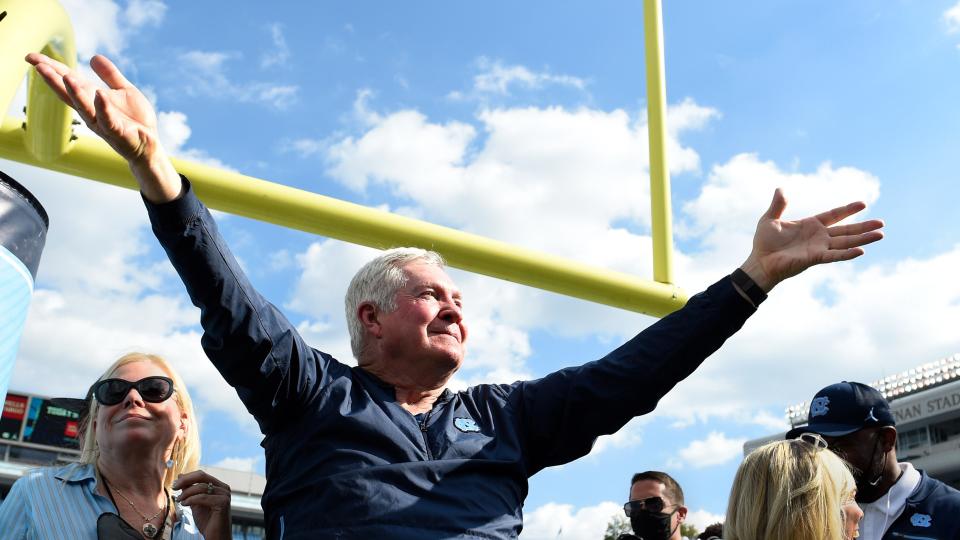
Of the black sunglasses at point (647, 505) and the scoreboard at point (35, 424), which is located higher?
the scoreboard at point (35, 424)

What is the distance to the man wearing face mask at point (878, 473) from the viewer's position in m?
2.37

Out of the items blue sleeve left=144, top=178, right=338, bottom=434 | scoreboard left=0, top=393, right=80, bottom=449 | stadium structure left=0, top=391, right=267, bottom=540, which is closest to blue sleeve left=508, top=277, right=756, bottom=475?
blue sleeve left=144, top=178, right=338, bottom=434

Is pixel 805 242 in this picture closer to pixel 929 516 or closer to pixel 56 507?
pixel 929 516

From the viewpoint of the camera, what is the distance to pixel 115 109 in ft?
4.49

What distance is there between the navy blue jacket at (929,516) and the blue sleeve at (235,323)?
1.56 m

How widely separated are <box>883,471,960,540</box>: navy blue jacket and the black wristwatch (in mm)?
1028

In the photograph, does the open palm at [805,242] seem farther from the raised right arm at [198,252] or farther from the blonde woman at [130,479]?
the blonde woman at [130,479]

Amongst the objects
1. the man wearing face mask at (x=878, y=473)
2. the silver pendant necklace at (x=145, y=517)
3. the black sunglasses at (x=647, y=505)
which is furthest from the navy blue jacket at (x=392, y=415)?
the black sunglasses at (x=647, y=505)

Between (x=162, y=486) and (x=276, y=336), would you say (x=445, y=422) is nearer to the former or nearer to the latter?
(x=276, y=336)

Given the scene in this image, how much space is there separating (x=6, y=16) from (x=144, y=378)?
755 mm

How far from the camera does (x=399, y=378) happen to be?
1.76 metres

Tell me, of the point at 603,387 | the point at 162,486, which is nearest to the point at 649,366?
the point at 603,387

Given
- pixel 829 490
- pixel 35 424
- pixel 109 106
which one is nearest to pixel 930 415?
pixel 35 424

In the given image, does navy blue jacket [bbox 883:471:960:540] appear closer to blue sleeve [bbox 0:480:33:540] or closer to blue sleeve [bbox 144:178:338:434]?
blue sleeve [bbox 144:178:338:434]
